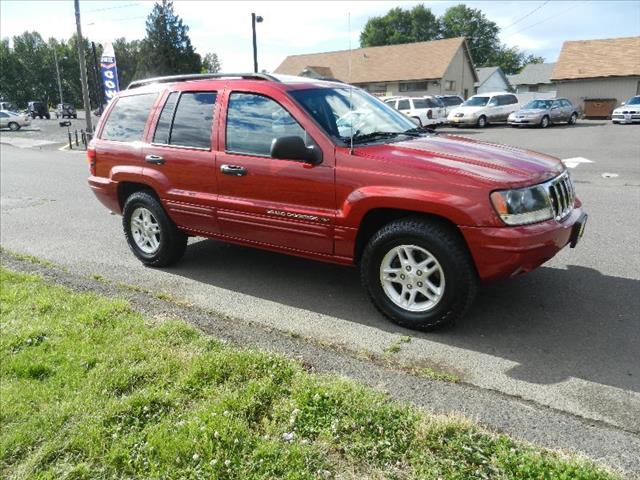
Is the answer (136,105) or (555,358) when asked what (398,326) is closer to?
(555,358)

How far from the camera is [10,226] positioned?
794cm

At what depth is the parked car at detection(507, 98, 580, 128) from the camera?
26.8m

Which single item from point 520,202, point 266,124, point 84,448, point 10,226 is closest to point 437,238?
point 520,202

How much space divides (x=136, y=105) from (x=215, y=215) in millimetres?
1686

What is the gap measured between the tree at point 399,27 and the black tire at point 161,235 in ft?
292

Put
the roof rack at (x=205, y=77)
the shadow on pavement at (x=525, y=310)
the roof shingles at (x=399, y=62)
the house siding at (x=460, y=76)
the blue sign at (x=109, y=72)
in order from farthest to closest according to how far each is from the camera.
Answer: the house siding at (x=460, y=76)
the roof shingles at (x=399, y=62)
the blue sign at (x=109, y=72)
the roof rack at (x=205, y=77)
the shadow on pavement at (x=525, y=310)

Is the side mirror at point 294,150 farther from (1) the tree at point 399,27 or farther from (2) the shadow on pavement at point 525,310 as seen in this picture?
A: (1) the tree at point 399,27

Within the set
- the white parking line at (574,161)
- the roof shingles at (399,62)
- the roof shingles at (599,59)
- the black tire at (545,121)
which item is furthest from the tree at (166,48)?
the white parking line at (574,161)

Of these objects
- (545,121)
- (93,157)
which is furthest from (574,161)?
(545,121)

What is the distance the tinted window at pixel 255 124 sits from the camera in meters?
4.43

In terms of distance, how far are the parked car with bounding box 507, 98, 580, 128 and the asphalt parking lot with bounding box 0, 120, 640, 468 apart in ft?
65.6

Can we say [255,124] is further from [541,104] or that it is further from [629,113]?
[629,113]

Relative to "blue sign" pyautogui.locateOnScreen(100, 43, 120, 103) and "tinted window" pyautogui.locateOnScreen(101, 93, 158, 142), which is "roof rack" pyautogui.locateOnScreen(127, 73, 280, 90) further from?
"blue sign" pyautogui.locateOnScreen(100, 43, 120, 103)

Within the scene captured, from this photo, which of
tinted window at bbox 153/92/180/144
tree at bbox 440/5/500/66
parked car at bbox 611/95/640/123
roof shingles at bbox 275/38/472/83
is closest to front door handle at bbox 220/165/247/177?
tinted window at bbox 153/92/180/144
